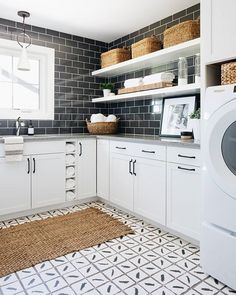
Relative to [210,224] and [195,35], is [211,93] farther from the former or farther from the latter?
[195,35]

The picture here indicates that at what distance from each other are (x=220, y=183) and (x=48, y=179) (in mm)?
2057

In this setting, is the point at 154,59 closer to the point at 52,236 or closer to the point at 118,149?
the point at 118,149

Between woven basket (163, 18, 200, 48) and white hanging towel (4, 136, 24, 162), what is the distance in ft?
6.12

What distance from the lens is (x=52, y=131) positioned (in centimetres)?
359

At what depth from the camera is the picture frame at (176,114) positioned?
2820 mm

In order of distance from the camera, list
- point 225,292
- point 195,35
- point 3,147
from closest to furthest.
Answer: point 225,292 → point 195,35 → point 3,147

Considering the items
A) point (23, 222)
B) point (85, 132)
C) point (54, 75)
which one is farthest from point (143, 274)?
point (54, 75)

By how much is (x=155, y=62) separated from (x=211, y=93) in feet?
5.05

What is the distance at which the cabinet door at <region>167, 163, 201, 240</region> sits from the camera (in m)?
2.17

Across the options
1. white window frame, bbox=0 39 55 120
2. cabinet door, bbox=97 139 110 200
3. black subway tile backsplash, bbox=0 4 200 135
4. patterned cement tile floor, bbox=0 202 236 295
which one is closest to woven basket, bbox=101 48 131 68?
black subway tile backsplash, bbox=0 4 200 135

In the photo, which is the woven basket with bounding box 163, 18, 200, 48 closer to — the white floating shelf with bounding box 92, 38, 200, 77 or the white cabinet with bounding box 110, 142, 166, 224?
the white floating shelf with bounding box 92, 38, 200, 77

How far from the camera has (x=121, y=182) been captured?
3051 millimetres

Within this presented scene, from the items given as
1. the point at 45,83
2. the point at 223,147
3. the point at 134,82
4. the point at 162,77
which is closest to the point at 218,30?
the point at 223,147

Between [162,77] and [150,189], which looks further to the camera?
[162,77]
